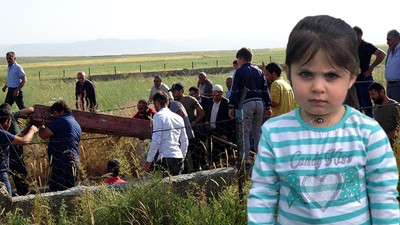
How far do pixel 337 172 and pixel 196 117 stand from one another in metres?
7.31

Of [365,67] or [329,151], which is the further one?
[365,67]

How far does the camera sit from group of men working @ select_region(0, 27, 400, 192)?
6.48 metres

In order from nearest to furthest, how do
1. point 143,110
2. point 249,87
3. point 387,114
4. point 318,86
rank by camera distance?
point 318,86 < point 387,114 < point 249,87 < point 143,110

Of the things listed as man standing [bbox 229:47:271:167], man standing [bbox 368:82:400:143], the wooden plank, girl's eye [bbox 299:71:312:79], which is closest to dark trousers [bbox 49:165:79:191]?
the wooden plank

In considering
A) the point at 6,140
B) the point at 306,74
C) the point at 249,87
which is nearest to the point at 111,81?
the point at 249,87

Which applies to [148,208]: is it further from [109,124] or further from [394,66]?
[394,66]

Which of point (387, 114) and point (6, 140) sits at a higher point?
point (387, 114)

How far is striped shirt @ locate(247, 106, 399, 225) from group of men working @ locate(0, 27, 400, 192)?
9.46ft

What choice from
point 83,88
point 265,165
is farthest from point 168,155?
point 83,88

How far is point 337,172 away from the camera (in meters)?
1.96

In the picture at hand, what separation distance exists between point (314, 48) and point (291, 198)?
1.77 feet

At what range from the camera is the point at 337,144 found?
1.95m

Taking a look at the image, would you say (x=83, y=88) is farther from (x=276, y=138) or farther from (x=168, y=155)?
(x=276, y=138)

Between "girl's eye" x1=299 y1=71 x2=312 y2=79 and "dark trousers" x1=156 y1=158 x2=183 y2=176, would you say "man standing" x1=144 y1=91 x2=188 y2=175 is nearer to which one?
"dark trousers" x1=156 y1=158 x2=183 y2=176
